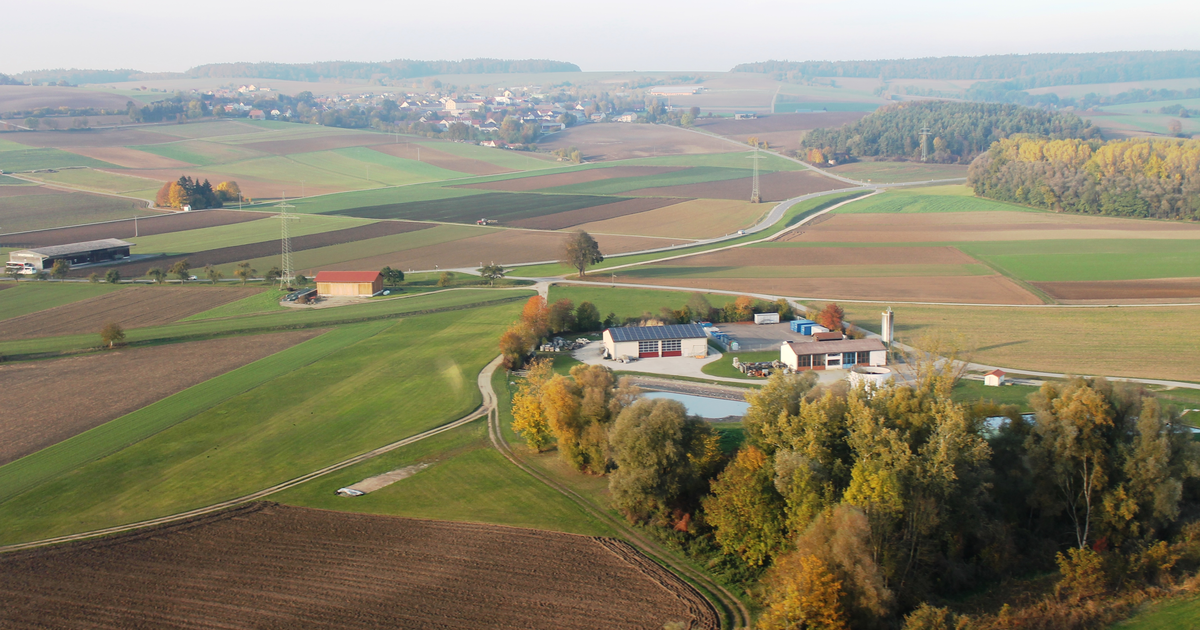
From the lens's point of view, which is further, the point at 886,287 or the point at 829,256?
the point at 829,256

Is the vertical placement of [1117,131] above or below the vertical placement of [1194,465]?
above

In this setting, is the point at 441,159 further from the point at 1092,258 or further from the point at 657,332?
the point at 657,332

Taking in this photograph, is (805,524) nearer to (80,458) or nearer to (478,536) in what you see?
(478,536)

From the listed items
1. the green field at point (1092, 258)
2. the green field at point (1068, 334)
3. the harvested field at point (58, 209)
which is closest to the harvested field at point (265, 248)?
the harvested field at point (58, 209)

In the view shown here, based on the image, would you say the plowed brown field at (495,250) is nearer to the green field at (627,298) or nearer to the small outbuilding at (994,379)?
the green field at (627,298)

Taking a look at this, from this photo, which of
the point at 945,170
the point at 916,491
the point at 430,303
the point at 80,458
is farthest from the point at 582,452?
the point at 945,170

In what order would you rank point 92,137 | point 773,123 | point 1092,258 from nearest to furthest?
1. point 1092,258
2. point 92,137
3. point 773,123

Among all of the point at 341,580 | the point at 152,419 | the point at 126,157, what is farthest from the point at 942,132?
the point at 341,580
